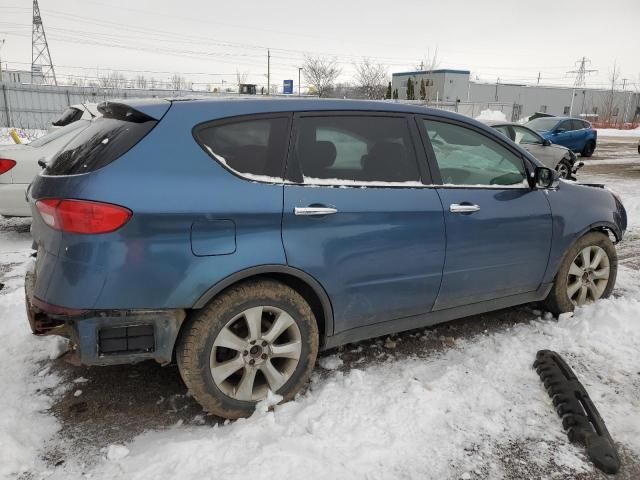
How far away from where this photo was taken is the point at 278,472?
2332 millimetres

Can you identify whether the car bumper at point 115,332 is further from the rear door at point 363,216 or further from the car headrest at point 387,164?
the car headrest at point 387,164

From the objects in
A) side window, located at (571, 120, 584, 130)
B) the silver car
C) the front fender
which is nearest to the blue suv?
the front fender

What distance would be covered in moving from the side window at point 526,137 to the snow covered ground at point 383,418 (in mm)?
8981

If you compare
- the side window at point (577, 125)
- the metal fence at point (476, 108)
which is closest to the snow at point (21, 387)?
the side window at point (577, 125)

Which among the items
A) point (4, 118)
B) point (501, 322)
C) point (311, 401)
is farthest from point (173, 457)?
point (4, 118)

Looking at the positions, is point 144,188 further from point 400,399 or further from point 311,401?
point 400,399

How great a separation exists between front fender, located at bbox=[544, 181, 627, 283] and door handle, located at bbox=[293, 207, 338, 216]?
6.51ft

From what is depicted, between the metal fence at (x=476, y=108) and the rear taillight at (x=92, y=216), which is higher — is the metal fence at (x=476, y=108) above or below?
above

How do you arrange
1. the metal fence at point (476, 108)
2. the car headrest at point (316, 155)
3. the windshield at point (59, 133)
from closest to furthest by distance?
the car headrest at point (316, 155)
the windshield at point (59, 133)
the metal fence at point (476, 108)

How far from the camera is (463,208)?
11.0 feet

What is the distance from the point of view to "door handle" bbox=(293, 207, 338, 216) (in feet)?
9.05

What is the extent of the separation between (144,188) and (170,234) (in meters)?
0.25

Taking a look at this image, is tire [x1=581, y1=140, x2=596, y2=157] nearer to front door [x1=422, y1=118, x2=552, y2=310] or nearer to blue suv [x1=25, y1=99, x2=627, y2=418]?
front door [x1=422, y1=118, x2=552, y2=310]

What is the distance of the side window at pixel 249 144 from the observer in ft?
8.82
